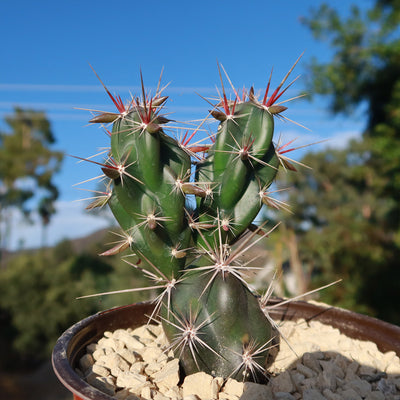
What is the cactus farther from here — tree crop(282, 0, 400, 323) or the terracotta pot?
tree crop(282, 0, 400, 323)

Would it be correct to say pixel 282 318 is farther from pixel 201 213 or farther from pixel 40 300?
pixel 40 300

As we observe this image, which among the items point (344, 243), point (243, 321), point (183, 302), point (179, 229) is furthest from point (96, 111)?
point (344, 243)

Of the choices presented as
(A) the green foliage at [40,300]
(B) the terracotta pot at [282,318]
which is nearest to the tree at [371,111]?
(B) the terracotta pot at [282,318]

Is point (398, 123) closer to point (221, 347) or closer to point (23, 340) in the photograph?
point (221, 347)

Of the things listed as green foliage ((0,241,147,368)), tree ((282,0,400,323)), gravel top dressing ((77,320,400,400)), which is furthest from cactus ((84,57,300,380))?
green foliage ((0,241,147,368))

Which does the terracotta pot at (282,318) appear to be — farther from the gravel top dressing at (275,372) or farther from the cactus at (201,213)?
the cactus at (201,213)
